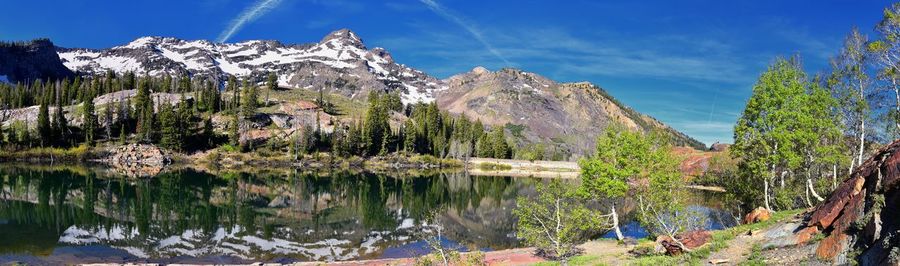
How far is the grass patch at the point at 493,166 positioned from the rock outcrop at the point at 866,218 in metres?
158

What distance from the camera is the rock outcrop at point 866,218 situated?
16.4 meters

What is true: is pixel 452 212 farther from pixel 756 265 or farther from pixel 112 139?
pixel 112 139

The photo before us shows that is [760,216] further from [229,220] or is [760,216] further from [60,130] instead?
[60,130]

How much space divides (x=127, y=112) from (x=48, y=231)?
133383mm

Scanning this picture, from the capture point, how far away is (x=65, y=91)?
179m

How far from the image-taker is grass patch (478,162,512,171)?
182 m

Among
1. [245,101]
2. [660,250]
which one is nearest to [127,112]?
[245,101]

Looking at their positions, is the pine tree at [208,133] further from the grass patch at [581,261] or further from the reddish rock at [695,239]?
the reddish rock at [695,239]

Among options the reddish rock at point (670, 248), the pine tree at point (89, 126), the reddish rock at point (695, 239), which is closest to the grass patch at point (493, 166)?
the pine tree at point (89, 126)

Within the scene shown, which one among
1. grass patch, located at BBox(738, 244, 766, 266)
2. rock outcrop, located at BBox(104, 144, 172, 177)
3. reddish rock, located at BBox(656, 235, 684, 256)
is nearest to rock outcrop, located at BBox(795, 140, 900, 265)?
grass patch, located at BBox(738, 244, 766, 266)

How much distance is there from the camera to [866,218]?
18.6 m

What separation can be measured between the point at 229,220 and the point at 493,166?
135723 mm

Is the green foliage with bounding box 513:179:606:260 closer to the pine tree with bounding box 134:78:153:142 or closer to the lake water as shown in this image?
the lake water

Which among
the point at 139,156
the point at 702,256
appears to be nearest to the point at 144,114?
the point at 139,156
